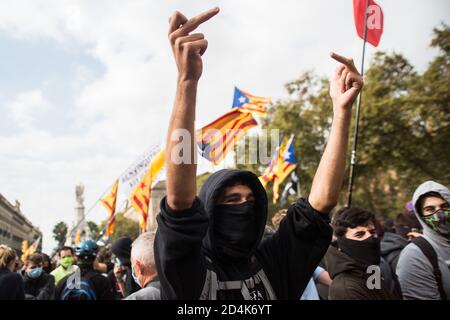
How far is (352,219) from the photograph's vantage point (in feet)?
11.1

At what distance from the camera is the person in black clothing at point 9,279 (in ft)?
13.2

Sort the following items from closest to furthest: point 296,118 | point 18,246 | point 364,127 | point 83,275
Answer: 1. point 83,275
2. point 364,127
3. point 296,118
4. point 18,246

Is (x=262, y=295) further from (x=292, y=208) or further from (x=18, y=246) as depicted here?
(x=18, y=246)

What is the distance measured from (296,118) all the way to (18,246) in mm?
81237

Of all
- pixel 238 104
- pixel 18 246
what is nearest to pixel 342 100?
pixel 238 104

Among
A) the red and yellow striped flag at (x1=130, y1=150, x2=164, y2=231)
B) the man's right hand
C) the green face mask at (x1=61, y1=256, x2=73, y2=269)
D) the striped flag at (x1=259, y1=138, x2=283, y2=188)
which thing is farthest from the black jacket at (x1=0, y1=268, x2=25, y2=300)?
the striped flag at (x1=259, y1=138, x2=283, y2=188)

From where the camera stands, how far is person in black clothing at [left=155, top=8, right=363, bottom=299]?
155 cm

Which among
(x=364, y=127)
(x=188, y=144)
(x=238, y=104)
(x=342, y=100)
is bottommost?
(x=188, y=144)

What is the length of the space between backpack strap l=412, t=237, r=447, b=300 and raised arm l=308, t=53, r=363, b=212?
59.5 inches

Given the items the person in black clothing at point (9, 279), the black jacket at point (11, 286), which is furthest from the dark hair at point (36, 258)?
the black jacket at point (11, 286)

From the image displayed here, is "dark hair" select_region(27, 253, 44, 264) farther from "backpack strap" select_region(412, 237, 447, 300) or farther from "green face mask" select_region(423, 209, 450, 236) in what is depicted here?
"green face mask" select_region(423, 209, 450, 236)

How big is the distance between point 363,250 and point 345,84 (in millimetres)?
1528

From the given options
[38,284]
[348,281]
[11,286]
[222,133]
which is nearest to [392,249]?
[348,281]

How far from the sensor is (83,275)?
4.56 m
